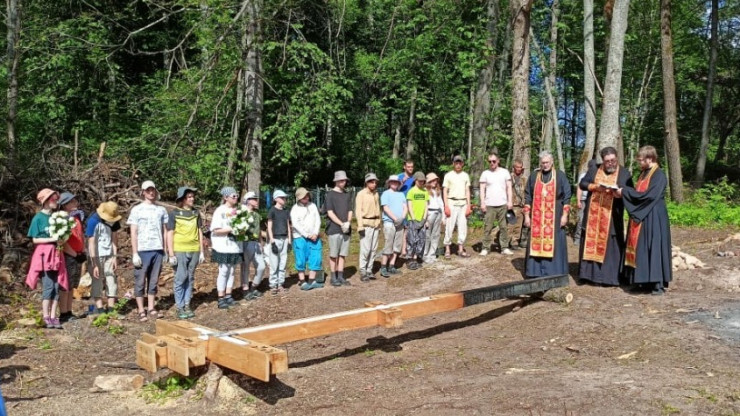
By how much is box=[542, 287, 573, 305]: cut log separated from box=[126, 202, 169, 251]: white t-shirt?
5696 millimetres

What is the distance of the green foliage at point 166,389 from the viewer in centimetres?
491

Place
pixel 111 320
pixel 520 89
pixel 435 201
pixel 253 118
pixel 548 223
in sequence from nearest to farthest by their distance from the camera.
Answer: pixel 111 320
pixel 548 223
pixel 435 201
pixel 520 89
pixel 253 118

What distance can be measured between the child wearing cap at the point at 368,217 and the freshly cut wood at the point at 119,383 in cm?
503

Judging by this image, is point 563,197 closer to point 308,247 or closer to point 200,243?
point 308,247

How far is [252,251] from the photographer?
9.33m

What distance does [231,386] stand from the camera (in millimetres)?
4844

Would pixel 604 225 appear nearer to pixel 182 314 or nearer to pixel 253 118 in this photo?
pixel 182 314

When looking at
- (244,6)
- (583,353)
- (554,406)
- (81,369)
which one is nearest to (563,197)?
(583,353)

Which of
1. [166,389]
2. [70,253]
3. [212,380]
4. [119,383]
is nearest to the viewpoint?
[212,380]

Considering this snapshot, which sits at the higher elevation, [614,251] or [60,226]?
[60,226]

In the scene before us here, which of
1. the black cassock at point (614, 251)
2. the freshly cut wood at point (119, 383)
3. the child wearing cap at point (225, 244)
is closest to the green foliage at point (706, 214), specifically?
the black cassock at point (614, 251)

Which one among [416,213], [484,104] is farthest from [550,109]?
[416,213]

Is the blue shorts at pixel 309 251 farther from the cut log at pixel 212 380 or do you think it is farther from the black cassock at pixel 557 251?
the cut log at pixel 212 380

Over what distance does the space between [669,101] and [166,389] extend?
16.6 m
